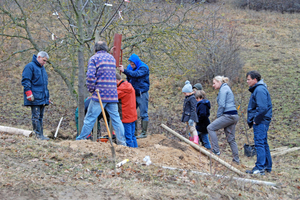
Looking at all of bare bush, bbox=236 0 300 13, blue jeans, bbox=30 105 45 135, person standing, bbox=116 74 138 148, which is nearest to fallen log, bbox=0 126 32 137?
blue jeans, bbox=30 105 45 135

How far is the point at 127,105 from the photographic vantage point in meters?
5.74

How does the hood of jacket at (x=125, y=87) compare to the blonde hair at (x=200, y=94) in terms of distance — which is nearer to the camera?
the hood of jacket at (x=125, y=87)

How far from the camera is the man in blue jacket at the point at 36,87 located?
18.8 feet

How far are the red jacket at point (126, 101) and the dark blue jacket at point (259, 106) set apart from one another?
2.28m

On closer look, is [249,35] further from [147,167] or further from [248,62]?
[147,167]

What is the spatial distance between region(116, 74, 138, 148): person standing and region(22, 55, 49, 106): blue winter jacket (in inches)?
65.4

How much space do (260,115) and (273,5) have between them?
2602 cm

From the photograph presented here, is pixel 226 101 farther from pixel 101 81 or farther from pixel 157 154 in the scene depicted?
pixel 101 81

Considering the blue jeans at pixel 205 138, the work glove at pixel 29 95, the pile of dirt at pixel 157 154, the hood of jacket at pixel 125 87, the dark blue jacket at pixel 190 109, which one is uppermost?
the hood of jacket at pixel 125 87

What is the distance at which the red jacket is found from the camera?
5.68m

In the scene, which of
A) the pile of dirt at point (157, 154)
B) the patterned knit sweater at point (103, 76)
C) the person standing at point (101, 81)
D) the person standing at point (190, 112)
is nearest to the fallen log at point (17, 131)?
the pile of dirt at point (157, 154)

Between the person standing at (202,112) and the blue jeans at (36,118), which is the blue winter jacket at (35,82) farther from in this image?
the person standing at (202,112)

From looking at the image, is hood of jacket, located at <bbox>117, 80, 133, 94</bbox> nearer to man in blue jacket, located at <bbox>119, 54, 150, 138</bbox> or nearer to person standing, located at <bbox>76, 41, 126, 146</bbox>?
man in blue jacket, located at <bbox>119, 54, 150, 138</bbox>

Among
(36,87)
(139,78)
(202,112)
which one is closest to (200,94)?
(202,112)
